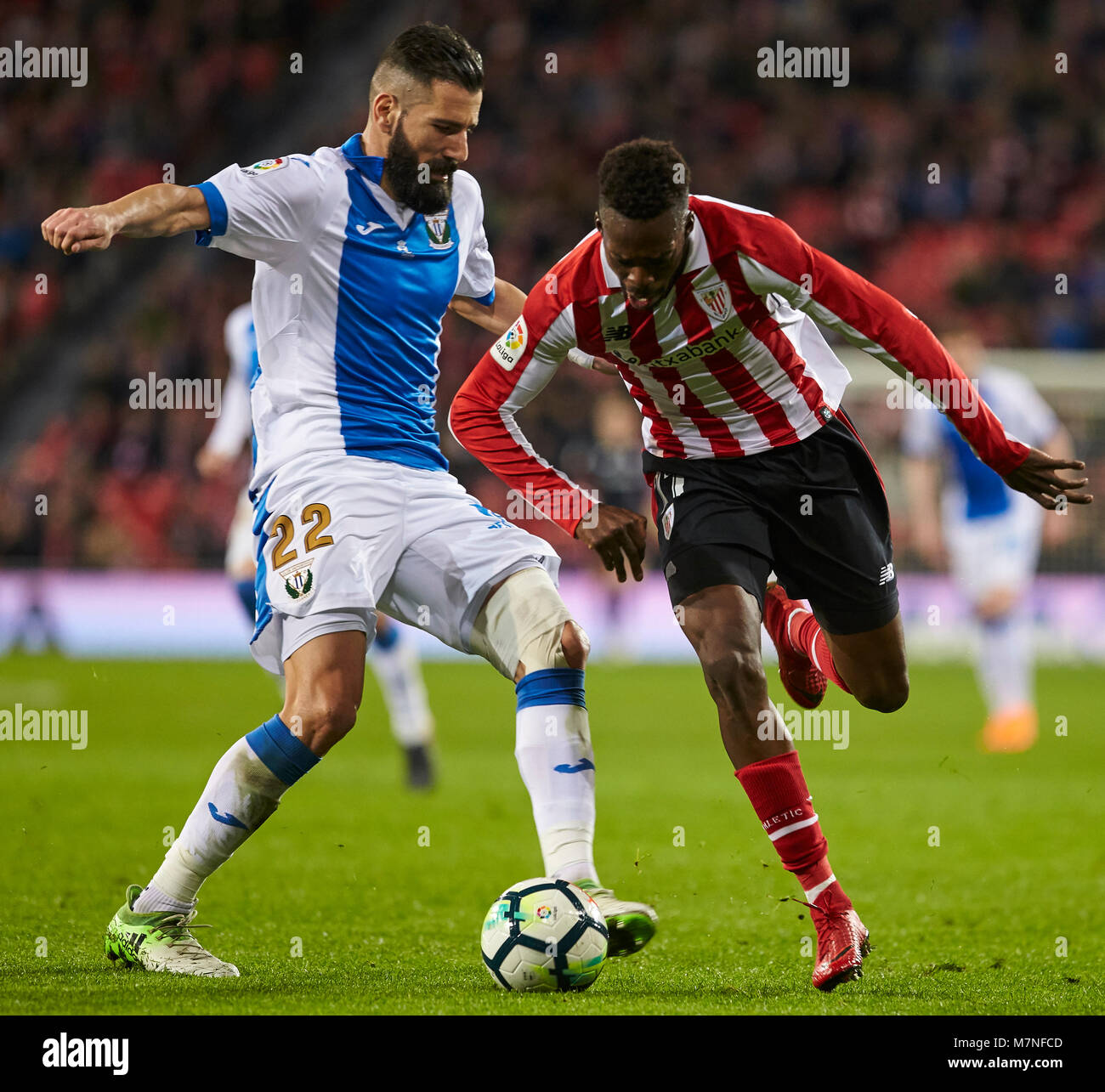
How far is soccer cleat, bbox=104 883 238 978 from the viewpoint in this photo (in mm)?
3902

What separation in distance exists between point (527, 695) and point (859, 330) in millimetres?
1294

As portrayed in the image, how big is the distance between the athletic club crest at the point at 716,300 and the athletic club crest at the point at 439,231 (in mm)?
844

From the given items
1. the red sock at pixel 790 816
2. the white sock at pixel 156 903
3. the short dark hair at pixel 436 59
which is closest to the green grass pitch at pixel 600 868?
the white sock at pixel 156 903

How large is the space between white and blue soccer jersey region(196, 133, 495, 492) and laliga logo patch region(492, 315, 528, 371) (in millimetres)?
291

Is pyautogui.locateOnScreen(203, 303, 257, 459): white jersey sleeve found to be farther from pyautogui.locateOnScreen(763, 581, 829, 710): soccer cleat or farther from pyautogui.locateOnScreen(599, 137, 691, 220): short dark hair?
pyautogui.locateOnScreen(599, 137, 691, 220): short dark hair

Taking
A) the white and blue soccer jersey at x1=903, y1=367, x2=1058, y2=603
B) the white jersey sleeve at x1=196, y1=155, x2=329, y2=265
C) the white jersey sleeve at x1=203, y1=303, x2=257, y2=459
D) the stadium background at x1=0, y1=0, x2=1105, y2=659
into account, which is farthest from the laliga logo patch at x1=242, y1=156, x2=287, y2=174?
the stadium background at x1=0, y1=0, x2=1105, y2=659

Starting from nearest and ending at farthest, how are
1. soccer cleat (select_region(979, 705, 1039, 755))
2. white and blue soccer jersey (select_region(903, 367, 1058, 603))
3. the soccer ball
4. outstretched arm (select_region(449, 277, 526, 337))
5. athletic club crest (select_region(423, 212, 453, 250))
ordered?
the soccer ball
athletic club crest (select_region(423, 212, 453, 250))
outstretched arm (select_region(449, 277, 526, 337))
soccer cleat (select_region(979, 705, 1039, 755))
white and blue soccer jersey (select_region(903, 367, 1058, 603))

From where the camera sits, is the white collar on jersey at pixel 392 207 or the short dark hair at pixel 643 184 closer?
the short dark hair at pixel 643 184

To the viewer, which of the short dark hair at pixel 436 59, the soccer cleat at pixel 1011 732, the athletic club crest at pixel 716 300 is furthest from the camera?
the soccer cleat at pixel 1011 732

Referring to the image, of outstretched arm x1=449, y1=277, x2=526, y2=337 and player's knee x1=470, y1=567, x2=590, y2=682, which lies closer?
player's knee x1=470, y1=567, x2=590, y2=682

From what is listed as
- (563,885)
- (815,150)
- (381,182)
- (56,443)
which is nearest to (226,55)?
(56,443)

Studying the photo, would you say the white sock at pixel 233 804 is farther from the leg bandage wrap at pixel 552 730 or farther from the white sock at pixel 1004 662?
the white sock at pixel 1004 662

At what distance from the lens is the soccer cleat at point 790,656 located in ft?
16.6

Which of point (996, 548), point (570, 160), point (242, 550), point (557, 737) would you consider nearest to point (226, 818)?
point (557, 737)
